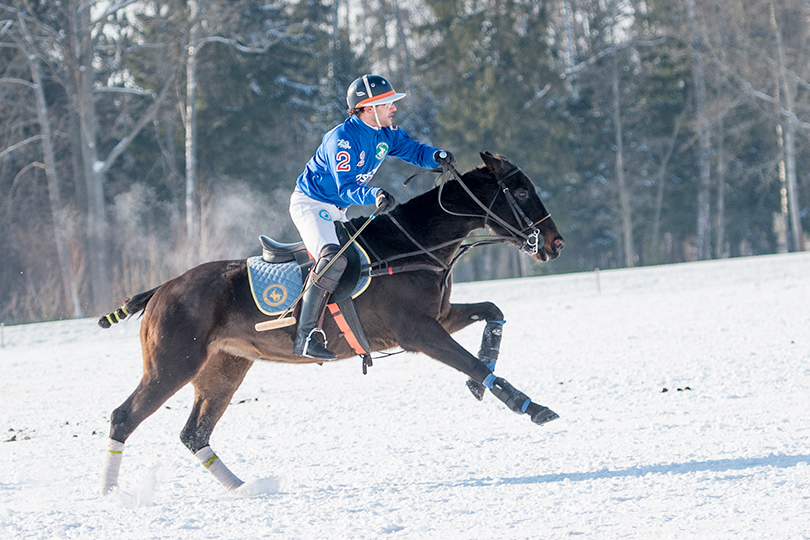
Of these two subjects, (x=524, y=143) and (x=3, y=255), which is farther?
(x=524, y=143)

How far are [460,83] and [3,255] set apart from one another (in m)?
20.0

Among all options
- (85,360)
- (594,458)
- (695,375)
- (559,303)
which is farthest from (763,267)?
(594,458)

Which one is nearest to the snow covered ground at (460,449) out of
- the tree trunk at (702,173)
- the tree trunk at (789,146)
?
the tree trunk at (789,146)

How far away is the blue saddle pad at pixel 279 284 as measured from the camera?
19.1ft

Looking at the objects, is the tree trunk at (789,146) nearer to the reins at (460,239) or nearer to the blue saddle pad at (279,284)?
the reins at (460,239)

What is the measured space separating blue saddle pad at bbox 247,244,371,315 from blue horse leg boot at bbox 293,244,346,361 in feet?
0.33

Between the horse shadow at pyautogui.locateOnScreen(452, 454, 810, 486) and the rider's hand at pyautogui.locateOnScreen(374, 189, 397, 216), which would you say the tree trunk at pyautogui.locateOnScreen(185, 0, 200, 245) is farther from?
the horse shadow at pyautogui.locateOnScreen(452, 454, 810, 486)

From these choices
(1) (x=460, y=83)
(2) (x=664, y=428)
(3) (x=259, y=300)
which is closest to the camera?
(3) (x=259, y=300)

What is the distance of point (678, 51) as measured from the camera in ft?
128

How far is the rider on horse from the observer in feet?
18.8

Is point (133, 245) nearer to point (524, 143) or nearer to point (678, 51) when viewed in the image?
point (524, 143)

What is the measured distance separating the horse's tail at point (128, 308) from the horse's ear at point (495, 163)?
2.52 metres

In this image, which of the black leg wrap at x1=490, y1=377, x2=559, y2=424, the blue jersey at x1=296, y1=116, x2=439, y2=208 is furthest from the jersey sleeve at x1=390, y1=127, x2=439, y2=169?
the black leg wrap at x1=490, y1=377, x2=559, y2=424

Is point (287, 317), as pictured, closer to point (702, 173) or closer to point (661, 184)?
point (702, 173)
